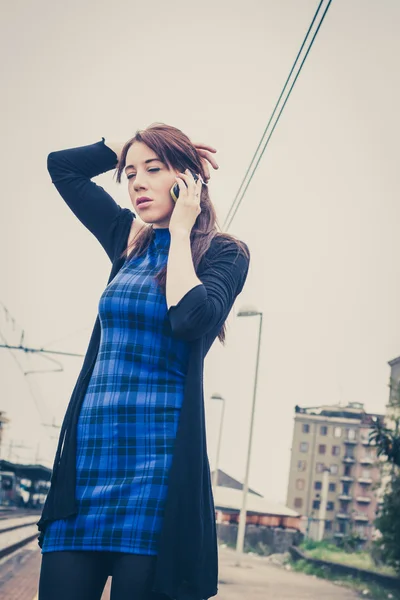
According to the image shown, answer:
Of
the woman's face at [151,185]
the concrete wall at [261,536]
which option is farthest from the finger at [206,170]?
the concrete wall at [261,536]

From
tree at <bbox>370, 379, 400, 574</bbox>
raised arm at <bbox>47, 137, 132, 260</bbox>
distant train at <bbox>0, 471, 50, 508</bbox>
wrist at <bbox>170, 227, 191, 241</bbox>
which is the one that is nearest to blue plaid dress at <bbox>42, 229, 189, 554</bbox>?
wrist at <bbox>170, 227, 191, 241</bbox>

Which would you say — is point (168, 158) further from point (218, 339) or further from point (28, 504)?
point (28, 504)

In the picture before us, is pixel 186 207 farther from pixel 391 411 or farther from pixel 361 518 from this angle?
pixel 361 518

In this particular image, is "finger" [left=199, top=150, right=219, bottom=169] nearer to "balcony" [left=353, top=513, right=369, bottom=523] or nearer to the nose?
the nose

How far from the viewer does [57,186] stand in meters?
2.16

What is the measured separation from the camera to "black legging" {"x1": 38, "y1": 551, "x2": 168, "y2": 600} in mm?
1469

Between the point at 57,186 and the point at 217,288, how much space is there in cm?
68

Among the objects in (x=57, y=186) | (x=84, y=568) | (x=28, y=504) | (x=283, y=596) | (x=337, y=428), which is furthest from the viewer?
(x=337, y=428)

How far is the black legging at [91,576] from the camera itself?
1.47 m

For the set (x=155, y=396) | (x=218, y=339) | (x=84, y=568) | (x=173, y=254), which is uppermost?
(x=173, y=254)

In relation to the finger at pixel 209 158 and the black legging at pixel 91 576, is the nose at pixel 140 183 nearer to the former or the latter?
the finger at pixel 209 158

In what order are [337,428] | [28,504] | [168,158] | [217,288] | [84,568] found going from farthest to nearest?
1. [337,428]
2. [28,504]
3. [168,158]
4. [217,288]
5. [84,568]

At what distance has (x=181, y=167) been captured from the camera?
1926 millimetres

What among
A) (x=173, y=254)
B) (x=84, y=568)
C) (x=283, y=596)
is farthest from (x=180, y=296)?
(x=283, y=596)
